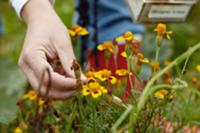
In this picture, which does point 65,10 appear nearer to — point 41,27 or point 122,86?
point 122,86

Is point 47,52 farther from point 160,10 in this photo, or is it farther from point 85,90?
point 160,10

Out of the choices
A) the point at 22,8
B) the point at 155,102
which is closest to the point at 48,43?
the point at 22,8

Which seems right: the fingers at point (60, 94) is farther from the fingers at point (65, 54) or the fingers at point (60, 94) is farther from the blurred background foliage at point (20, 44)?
the blurred background foliage at point (20, 44)

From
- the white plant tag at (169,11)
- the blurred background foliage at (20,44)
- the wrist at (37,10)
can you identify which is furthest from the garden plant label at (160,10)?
the blurred background foliage at (20,44)

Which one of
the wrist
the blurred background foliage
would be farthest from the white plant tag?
the blurred background foliage

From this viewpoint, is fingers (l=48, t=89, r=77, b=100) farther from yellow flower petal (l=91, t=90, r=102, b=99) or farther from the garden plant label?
the garden plant label

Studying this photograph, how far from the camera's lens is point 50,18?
114cm

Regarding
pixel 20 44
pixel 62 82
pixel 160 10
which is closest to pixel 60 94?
pixel 62 82

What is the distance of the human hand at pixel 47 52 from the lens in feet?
3.44

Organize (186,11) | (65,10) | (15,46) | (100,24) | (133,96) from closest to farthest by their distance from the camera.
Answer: (133,96), (186,11), (100,24), (15,46), (65,10)

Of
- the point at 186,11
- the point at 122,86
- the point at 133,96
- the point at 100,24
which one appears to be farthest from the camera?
the point at 100,24

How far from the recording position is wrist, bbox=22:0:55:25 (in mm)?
1149

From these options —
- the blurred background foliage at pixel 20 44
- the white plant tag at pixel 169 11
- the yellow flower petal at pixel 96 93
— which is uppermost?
the yellow flower petal at pixel 96 93

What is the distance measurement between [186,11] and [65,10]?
1816mm
